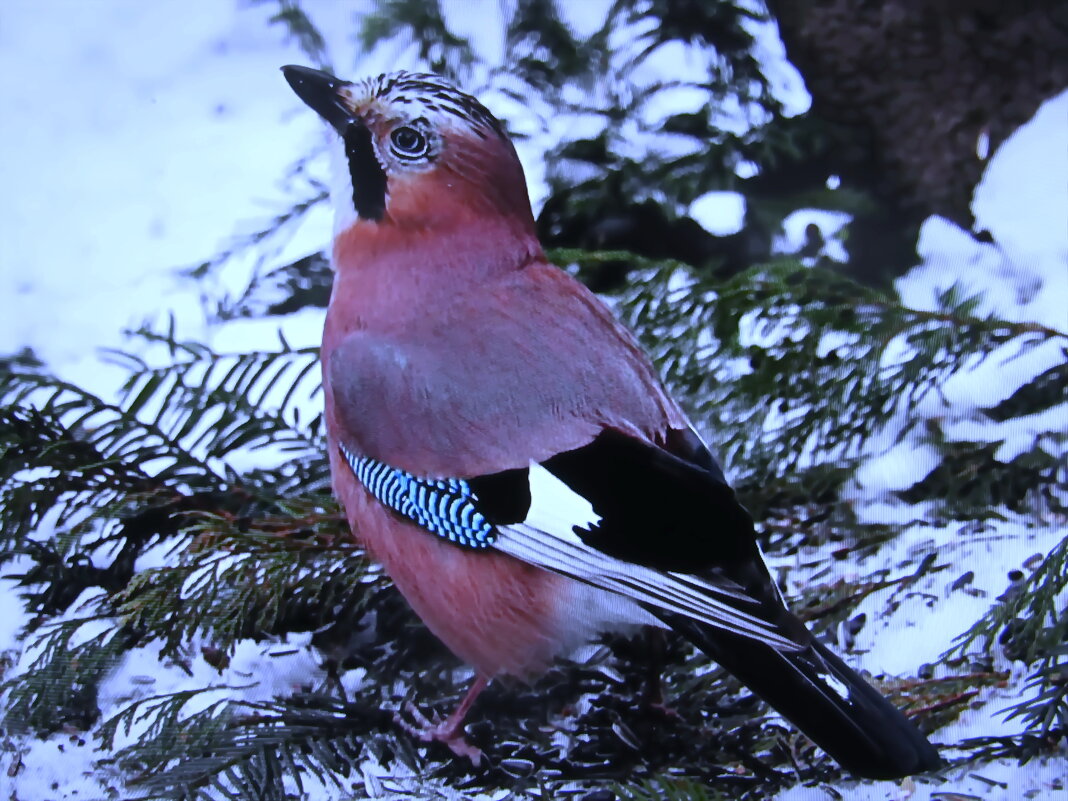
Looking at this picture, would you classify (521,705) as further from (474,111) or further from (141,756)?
(474,111)

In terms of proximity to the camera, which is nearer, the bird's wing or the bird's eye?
the bird's wing

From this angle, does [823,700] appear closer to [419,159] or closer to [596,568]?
[596,568]

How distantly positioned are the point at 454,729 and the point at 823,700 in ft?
0.84

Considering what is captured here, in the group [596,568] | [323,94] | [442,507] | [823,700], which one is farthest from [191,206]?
[823,700]

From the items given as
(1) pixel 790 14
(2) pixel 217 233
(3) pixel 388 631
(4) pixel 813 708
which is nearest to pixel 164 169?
(2) pixel 217 233

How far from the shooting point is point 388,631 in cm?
78

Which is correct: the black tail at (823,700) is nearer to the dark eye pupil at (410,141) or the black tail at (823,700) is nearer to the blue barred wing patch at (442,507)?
the blue barred wing patch at (442,507)

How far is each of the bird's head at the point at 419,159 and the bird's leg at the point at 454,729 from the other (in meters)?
0.34

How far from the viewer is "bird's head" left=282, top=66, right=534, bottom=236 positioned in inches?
30.9

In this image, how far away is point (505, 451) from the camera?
71 cm

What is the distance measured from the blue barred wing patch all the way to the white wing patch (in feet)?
0.05

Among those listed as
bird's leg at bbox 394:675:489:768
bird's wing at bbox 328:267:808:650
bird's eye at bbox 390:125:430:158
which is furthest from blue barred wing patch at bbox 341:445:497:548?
bird's eye at bbox 390:125:430:158

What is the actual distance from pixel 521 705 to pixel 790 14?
60cm

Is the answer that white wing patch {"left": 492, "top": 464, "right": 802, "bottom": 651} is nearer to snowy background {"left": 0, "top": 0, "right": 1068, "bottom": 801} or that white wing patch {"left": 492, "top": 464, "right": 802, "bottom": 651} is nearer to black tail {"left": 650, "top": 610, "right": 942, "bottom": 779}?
black tail {"left": 650, "top": 610, "right": 942, "bottom": 779}
